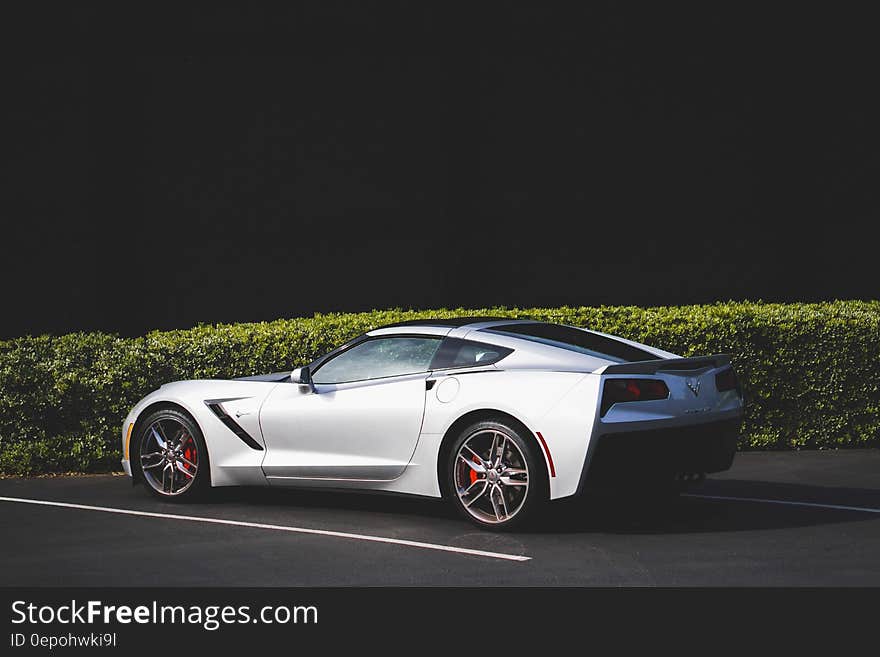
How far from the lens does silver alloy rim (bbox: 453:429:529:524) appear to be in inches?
277

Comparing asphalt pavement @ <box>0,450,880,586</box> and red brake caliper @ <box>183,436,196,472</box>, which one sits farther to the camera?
red brake caliper @ <box>183,436,196,472</box>

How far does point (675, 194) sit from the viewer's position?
17.6 m

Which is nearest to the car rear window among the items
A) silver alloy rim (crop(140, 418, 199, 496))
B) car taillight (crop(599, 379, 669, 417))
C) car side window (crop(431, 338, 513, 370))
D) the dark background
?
car side window (crop(431, 338, 513, 370))

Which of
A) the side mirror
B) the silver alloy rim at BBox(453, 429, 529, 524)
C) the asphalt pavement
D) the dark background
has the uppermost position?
the dark background

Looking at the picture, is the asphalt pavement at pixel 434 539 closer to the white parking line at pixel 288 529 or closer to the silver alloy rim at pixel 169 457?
the white parking line at pixel 288 529

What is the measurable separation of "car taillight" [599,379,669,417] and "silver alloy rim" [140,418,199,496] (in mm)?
3208

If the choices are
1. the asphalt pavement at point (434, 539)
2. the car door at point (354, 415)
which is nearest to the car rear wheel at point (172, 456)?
the asphalt pavement at point (434, 539)

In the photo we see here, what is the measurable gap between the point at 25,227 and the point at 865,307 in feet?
36.2

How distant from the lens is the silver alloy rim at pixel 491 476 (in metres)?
7.04

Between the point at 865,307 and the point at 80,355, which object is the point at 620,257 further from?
the point at 80,355

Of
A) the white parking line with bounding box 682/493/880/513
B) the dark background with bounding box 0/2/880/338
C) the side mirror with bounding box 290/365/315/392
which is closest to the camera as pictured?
the white parking line with bounding box 682/493/880/513

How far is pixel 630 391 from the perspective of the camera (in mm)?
6922

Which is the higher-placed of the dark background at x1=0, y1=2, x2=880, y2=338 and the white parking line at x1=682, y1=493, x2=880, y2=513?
the dark background at x1=0, y1=2, x2=880, y2=338

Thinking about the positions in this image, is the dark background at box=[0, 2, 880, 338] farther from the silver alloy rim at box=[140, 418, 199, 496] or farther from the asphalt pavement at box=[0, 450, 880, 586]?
the silver alloy rim at box=[140, 418, 199, 496]
